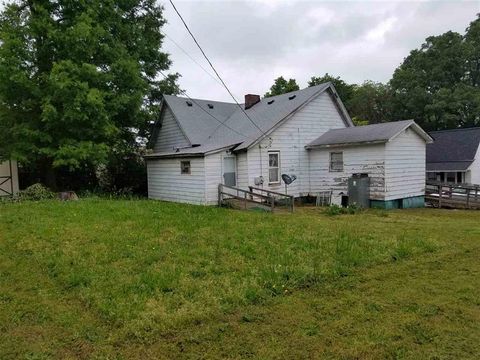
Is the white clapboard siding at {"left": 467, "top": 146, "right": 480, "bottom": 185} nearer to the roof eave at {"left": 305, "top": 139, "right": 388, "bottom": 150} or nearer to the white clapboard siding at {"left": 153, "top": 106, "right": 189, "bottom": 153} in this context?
the roof eave at {"left": 305, "top": 139, "right": 388, "bottom": 150}

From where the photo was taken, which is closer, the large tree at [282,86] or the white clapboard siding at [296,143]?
the white clapboard siding at [296,143]

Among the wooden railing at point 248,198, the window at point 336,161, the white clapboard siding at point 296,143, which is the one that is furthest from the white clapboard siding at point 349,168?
the wooden railing at point 248,198

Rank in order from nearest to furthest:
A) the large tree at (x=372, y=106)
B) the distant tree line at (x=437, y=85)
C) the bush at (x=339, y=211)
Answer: the bush at (x=339, y=211) → the distant tree line at (x=437, y=85) → the large tree at (x=372, y=106)

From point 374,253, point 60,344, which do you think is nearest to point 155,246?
point 60,344

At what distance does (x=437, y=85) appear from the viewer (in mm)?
38031

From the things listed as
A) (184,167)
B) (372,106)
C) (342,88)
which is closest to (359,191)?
(184,167)

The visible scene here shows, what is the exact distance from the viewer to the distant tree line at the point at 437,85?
35938 mm

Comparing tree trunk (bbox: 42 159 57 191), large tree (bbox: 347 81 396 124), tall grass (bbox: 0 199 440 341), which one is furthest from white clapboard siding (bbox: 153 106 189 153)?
large tree (bbox: 347 81 396 124)

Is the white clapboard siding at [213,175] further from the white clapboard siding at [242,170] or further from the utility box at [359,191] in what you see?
the utility box at [359,191]

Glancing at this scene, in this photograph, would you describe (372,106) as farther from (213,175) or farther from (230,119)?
(213,175)

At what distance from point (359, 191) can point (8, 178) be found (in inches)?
626

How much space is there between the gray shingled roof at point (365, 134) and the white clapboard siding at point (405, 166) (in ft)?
1.05

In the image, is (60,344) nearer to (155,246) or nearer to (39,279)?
(39,279)

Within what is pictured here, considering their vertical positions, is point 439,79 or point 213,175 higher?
point 439,79
